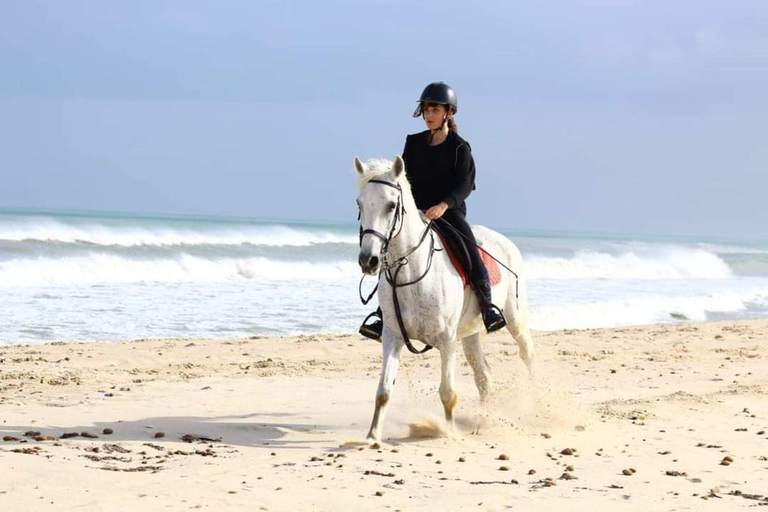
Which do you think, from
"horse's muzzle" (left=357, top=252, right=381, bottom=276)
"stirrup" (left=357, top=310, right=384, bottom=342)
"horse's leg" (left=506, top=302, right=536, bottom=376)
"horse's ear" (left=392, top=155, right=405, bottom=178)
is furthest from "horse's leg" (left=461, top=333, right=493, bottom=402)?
"horse's muzzle" (left=357, top=252, right=381, bottom=276)

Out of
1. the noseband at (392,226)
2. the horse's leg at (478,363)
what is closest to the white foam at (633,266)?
the horse's leg at (478,363)

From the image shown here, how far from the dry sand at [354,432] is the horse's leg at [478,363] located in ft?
0.37

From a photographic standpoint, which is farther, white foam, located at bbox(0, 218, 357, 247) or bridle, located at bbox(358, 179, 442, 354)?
white foam, located at bbox(0, 218, 357, 247)

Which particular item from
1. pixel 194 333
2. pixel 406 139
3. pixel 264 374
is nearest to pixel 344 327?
pixel 194 333

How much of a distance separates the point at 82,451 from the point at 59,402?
6.96 ft

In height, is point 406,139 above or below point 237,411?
above

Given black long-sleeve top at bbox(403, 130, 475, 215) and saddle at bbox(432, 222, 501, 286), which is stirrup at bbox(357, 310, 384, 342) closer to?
saddle at bbox(432, 222, 501, 286)

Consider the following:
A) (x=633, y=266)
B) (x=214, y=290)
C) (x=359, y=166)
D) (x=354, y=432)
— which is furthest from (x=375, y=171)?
(x=633, y=266)

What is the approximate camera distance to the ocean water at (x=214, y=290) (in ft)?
46.3

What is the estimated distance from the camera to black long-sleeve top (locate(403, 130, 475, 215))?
23.0ft

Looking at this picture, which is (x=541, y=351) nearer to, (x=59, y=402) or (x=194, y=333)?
(x=194, y=333)

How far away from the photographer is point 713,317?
19281 millimetres

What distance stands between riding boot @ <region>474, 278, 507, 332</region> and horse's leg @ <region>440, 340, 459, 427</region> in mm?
450

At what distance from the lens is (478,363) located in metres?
7.97
